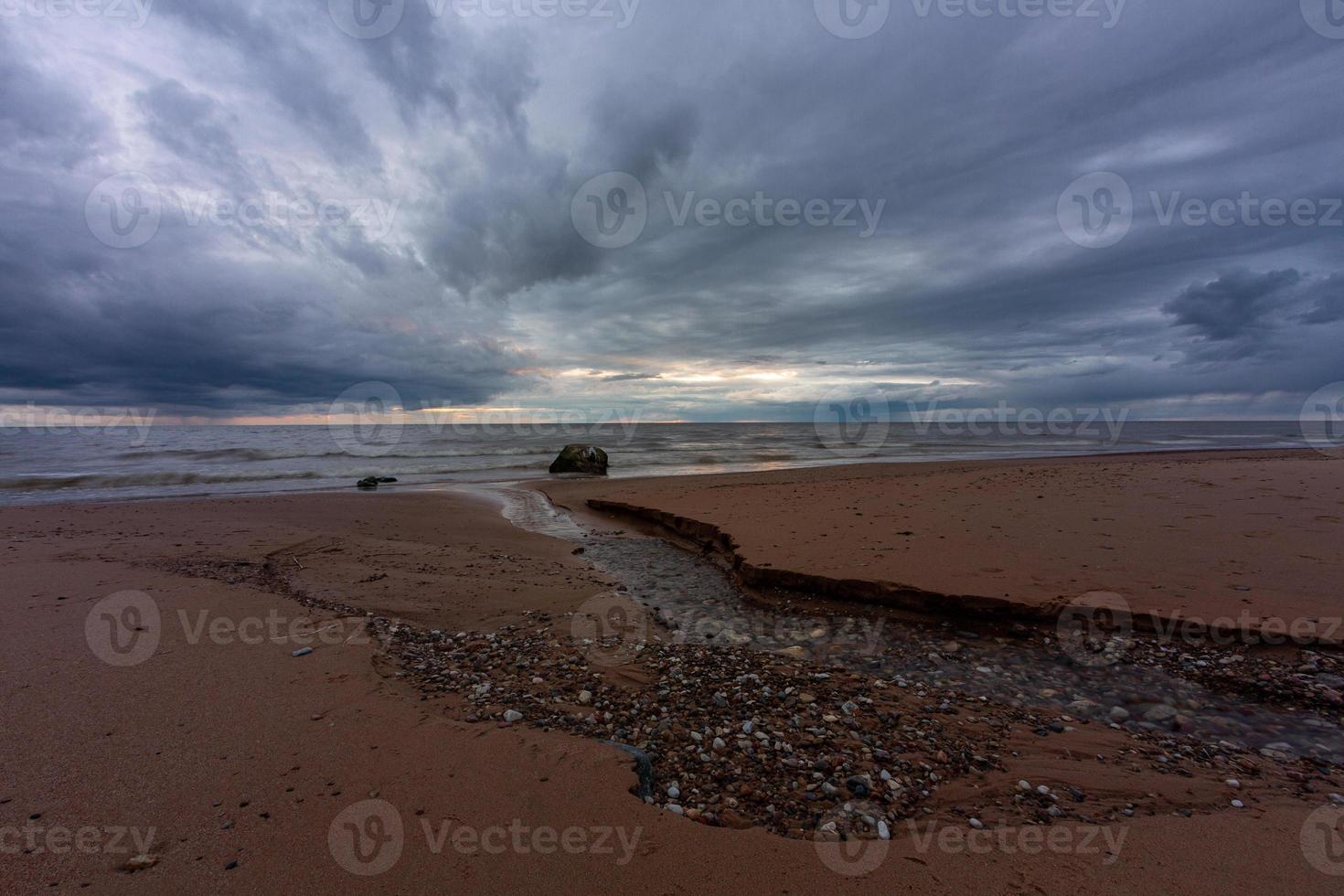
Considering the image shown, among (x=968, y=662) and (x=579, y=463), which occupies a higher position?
(x=579, y=463)

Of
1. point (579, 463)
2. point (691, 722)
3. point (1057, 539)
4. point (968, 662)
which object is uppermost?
point (579, 463)

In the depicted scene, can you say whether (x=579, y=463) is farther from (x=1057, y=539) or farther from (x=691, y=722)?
(x=691, y=722)

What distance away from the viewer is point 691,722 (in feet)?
12.6

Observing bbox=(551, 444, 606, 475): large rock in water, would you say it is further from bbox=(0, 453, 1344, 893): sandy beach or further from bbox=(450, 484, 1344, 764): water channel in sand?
bbox=(450, 484, 1344, 764): water channel in sand

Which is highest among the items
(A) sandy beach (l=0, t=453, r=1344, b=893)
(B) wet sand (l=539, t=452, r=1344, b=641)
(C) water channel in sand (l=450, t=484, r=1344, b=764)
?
(B) wet sand (l=539, t=452, r=1344, b=641)

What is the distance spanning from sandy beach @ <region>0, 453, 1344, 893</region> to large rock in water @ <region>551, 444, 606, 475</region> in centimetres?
1749

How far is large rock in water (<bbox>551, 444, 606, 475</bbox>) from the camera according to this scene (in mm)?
25969

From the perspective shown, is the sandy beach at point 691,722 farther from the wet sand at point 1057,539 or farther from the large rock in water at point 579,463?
the large rock in water at point 579,463

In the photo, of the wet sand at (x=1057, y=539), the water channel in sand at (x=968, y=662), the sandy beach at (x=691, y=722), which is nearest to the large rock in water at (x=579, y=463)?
the wet sand at (x=1057, y=539)

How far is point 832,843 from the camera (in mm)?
2689

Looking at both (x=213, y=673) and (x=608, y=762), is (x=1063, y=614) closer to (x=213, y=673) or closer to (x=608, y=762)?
(x=608, y=762)

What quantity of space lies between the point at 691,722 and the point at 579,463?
22.7m

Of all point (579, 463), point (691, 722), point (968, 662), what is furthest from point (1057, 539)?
point (579, 463)

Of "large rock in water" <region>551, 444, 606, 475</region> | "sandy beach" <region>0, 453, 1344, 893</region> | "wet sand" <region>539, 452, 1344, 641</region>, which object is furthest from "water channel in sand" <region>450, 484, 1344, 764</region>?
"large rock in water" <region>551, 444, 606, 475</region>
